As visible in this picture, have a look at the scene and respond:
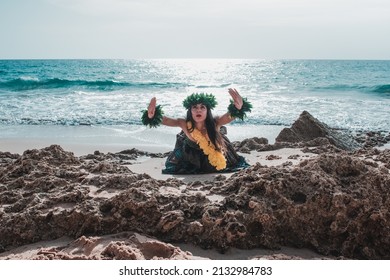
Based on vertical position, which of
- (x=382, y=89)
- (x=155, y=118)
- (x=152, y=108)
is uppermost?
(x=152, y=108)

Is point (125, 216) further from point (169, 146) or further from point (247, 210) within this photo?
point (169, 146)

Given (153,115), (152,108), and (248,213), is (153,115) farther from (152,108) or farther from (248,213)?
(248,213)

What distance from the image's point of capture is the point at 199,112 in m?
4.62

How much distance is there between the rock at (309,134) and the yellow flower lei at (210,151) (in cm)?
202

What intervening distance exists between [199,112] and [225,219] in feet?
7.10

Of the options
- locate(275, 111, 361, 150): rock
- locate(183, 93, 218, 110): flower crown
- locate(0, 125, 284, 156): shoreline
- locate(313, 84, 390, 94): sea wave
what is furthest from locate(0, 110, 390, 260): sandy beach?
locate(313, 84, 390, 94): sea wave

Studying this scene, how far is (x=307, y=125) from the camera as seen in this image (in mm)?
6578

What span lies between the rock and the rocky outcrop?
3426mm

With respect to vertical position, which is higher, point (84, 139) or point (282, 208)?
point (282, 208)

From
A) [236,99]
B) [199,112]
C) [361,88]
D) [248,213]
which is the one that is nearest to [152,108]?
[199,112]

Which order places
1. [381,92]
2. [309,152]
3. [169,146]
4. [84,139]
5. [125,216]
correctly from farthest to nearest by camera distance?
[381,92]
[84,139]
[169,146]
[309,152]
[125,216]

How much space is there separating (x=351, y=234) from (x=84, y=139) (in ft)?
18.0

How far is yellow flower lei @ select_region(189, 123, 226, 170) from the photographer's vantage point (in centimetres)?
448
